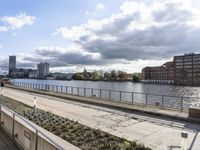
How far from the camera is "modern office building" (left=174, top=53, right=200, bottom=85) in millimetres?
177875

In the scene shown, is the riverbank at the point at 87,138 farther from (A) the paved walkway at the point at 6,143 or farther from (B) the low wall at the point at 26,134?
(A) the paved walkway at the point at 6,143

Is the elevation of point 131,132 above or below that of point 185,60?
below

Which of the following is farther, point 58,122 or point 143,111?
point 143,111

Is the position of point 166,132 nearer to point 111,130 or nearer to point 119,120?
point 111,130

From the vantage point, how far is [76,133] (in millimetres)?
10289

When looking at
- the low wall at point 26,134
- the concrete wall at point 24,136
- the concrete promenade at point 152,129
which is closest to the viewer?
the concrete wall at point 24,136

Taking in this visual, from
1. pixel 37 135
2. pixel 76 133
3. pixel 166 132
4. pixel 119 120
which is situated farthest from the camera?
pixel 119 120

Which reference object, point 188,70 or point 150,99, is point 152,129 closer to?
point 150,99

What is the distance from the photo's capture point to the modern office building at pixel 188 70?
17788 centimetres

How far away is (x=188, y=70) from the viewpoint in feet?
595

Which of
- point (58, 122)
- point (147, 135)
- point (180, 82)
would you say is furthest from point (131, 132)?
point (180, 82)

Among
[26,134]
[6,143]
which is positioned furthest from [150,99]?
[26,134]

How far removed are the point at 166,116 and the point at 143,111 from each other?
82.3 inches

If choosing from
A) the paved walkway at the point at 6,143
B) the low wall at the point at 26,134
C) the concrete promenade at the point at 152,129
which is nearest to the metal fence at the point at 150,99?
the concrete promenade at the point at 152,129
